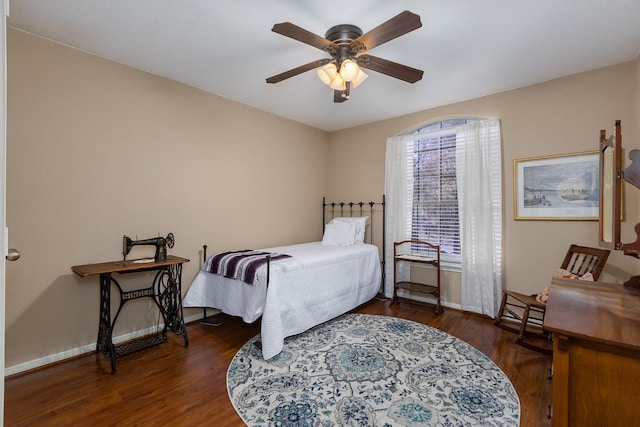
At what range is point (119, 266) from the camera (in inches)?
91.8

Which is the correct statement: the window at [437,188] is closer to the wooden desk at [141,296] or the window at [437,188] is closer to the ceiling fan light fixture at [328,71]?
the ceiling fan light fixture at [328,71]

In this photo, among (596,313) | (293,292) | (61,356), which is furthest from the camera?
(293,292)

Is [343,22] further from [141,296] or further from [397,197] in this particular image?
[141,296]

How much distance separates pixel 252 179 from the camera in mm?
3693

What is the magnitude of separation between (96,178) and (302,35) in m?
2.11

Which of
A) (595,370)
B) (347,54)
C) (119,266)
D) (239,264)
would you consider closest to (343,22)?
(347,54)

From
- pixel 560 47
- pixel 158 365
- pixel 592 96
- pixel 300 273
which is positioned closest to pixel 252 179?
pixel 300 273

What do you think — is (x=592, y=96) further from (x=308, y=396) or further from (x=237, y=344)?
(x=237, y=344)

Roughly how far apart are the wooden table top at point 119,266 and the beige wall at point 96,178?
4.7 inches

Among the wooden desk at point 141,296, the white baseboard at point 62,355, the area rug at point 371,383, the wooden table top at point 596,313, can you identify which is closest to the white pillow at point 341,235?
the area rug at point 371,383

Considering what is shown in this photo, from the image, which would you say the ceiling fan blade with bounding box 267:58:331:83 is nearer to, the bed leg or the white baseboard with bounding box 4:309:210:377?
the bed leg

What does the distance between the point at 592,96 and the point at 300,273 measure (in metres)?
3.20

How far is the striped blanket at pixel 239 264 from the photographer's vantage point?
249 cm

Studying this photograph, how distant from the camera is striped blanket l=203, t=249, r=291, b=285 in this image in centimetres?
249
